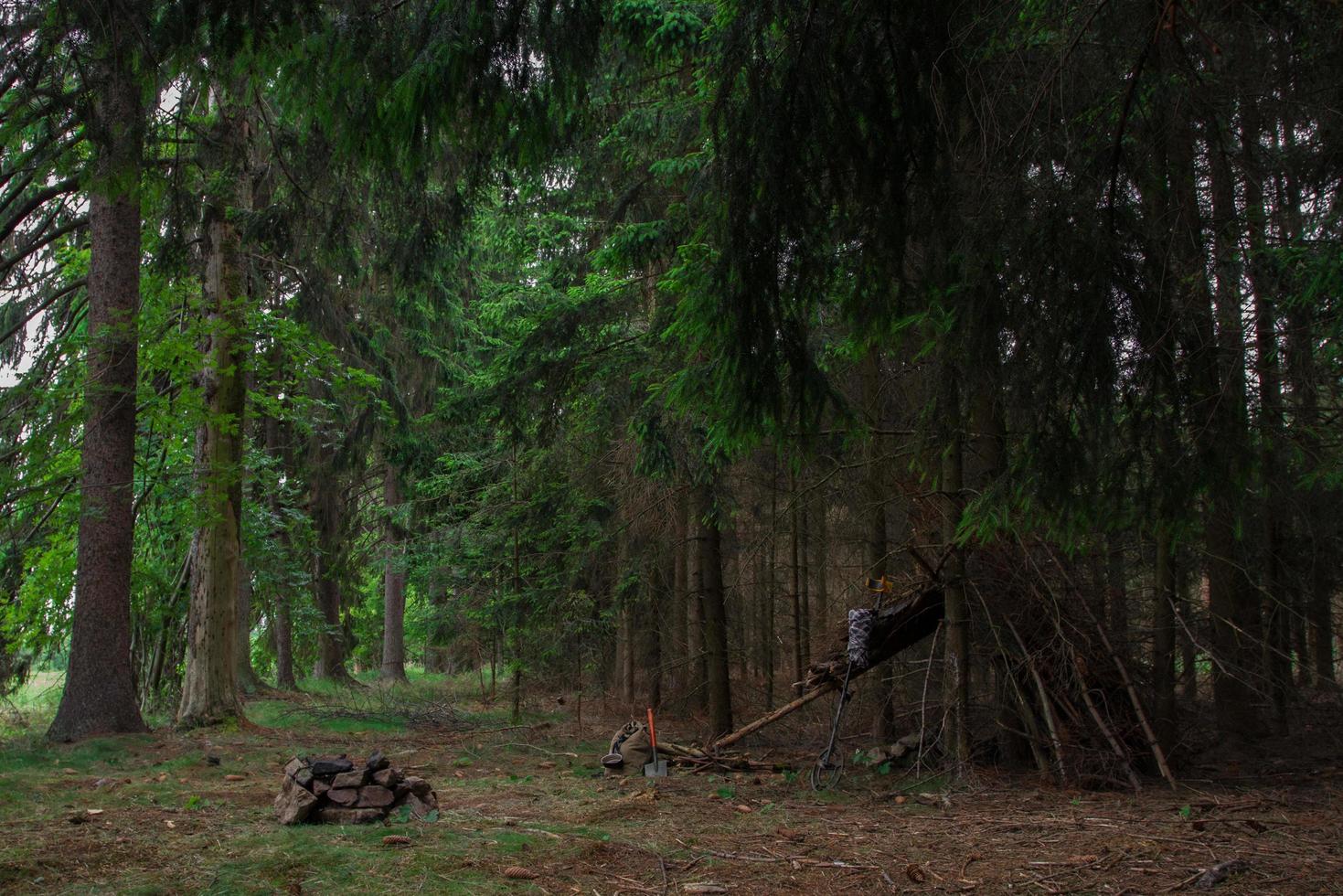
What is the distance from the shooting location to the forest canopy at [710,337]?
4.68m

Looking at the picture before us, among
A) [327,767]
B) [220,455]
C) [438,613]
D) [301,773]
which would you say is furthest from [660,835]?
[438,613]

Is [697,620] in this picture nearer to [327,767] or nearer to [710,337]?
[327,767]

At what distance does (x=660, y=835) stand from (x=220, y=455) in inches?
309

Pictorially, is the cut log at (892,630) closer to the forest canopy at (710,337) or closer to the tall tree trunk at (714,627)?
the forest canopy at (710,337)

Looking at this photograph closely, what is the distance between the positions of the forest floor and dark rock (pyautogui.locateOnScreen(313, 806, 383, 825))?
18 cm

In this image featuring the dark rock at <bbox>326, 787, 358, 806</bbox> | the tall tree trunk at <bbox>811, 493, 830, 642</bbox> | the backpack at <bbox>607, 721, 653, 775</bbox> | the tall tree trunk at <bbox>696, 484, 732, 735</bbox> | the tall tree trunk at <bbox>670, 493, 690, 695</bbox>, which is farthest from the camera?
the tall tree trunk at <bbox>670, 493, 690, 695</bbox>

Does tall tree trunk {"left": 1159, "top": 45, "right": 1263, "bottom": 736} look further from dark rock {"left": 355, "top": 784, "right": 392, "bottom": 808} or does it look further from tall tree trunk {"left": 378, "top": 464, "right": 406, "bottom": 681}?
tall tree trunk {"left": 378, "top": 464, "right": 406, "bottom": 681}

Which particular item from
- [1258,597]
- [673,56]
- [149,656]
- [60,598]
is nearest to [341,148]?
[673,56]

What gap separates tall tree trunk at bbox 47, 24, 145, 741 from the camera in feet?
32.7

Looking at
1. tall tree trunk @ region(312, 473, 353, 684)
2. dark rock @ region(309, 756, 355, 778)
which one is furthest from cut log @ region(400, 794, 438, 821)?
tall tree trunk @ region(312, 473, 353, 684)

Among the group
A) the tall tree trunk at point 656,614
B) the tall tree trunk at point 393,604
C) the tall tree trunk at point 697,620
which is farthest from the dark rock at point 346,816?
the tall tree trunk at point 393,604

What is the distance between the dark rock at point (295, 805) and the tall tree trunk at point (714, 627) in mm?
5627

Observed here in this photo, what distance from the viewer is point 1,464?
9992 millimetres

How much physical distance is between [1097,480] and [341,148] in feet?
14.0
